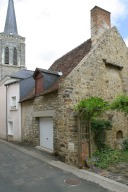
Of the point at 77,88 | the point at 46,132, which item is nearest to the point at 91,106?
the point at 77,88

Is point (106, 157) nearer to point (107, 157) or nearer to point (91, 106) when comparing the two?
point (107, 157)

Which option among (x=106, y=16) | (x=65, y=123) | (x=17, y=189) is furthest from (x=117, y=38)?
(x=17, y=189)

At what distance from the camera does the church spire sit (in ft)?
164

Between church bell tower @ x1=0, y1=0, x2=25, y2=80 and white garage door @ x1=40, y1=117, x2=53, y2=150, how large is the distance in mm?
36867

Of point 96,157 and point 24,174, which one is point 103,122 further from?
point 24,174

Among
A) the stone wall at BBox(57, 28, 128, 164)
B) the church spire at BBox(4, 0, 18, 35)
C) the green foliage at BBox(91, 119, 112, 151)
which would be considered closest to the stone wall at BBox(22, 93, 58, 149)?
the stone wall at BBox(57, 28, 128, 164)

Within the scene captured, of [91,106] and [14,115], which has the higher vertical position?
[91,106]

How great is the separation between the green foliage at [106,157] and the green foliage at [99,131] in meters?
0.39

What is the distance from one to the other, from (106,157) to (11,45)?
44299mm

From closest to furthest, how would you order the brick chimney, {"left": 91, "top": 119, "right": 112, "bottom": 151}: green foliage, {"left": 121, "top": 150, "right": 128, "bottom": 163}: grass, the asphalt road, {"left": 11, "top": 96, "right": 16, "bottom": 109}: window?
the asphalt road < {"left": 121, "top": 150, "right": 128, "bottom": 163}: grass < {"left": 91, "top": 119, "right": 112, "bottom": 151}: green foliage < the brick chimney < {"left": 11, "top": 96, "right": 16, "bottom": 109}: window

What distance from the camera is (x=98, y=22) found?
13086 millimetres

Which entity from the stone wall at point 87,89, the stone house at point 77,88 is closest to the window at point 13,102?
the stone house at point 77,88

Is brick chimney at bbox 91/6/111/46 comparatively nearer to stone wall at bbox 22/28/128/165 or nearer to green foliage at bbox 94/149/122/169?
stone wall at bbox 22/28/128/165

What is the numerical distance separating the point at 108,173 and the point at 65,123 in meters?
2.99
